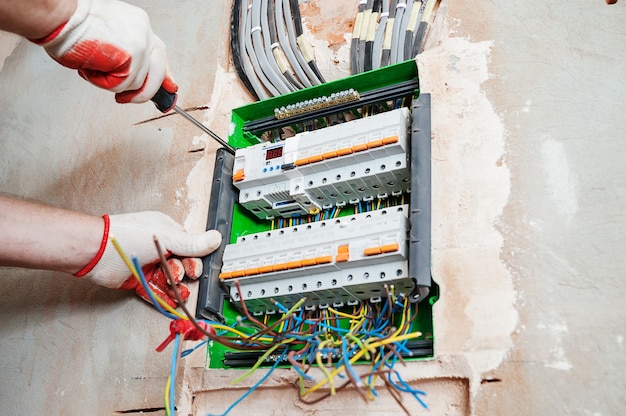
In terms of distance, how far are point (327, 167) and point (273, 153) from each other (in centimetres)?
20

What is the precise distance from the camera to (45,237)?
59.1 inches

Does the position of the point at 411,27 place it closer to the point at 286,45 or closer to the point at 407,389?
the point at 286,45

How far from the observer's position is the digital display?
168 cm

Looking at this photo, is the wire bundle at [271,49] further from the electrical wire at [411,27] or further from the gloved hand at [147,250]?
the gloved hand at [147,250]

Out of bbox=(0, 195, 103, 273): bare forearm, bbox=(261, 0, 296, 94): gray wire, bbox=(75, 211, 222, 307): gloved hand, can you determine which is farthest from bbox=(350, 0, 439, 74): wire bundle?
bbox=(0, 195, 103, 273): bare forearm

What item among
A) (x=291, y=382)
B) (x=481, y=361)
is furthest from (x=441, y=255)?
(x=291, y=382)

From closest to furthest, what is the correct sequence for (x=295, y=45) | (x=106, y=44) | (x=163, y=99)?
(x=106, y=44), (x=163, y=99), (x=295, y=45)

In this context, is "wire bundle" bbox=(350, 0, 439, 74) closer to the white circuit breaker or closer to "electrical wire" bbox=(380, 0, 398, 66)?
"electrical wire" bbox=(380, 0, 398, 66)

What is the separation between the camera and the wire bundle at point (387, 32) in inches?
66.6

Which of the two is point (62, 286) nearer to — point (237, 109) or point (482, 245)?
point (237, 109)

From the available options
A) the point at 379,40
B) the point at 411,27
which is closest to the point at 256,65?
the point at 379,40

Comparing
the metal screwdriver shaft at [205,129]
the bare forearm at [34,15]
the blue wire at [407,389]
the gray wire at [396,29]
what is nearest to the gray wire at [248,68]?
the metal screwdriver shaft at [205,129]

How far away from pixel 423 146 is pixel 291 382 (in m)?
0.70

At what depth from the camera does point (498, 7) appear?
1.50 m
